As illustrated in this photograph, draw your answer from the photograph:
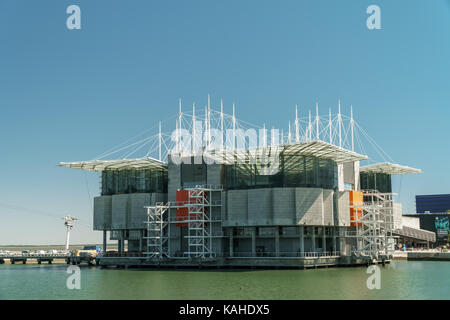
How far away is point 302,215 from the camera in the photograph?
8888 centimetres

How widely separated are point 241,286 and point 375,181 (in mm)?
62906

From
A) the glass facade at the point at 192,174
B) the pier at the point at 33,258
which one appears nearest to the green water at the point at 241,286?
the glass facade at the point at 192,174

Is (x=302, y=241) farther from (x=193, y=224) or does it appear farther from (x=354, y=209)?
(x=193, y=224)

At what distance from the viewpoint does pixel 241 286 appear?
62.6 metres

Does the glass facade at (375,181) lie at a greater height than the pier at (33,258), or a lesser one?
greater

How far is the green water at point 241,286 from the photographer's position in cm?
5456

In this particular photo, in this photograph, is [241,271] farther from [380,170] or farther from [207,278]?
[380,170]

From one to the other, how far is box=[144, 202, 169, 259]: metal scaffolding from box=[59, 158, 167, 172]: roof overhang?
7.52 metres

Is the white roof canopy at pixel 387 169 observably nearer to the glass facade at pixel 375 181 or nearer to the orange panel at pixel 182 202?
the glass facade at pixel 375 181

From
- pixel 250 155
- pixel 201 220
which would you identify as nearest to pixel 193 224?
pixel 201 220

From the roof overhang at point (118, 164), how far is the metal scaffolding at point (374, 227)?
3715cm

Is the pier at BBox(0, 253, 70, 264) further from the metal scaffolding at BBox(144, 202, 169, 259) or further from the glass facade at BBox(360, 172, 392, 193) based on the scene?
the glass facade at BBox(360, 172, 392, 193)
